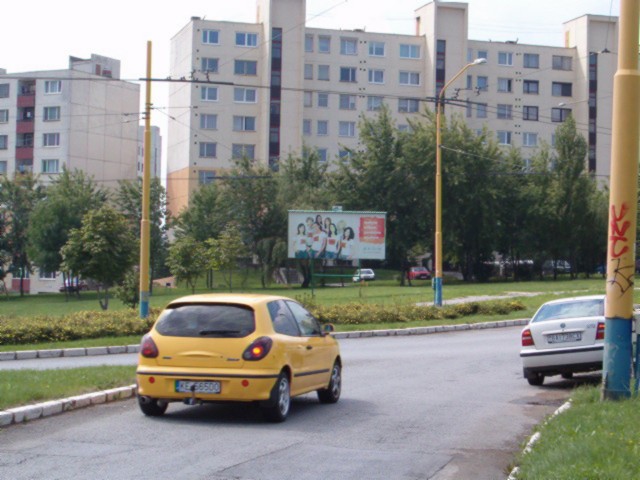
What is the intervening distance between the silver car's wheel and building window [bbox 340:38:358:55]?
8059 cm

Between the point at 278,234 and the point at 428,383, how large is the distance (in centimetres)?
5922

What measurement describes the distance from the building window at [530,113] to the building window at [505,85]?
2.43 m

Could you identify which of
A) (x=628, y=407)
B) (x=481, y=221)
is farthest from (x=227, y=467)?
(x=481, y=221)

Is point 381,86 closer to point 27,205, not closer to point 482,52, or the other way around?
point 482,52

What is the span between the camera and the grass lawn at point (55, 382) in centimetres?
1112

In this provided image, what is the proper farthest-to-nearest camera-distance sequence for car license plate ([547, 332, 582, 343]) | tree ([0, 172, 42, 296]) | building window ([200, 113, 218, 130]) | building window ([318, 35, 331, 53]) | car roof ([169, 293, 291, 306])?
1. building window ([318, 35, 331, 53])
2. building window ([200, 113, 218, 130])
3. tree ([0, 172, 42, 296])
4. car license plate ([547, 332, 582, 343])
5. car roof ([169, 293, 291, 306])

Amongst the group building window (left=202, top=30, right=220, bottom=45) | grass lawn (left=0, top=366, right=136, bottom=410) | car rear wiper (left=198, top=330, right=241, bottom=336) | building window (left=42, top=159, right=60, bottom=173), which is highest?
building window (left=202, top=30, right=220, bottom=45)

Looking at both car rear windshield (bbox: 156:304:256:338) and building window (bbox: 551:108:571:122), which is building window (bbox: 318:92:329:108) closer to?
building window (bbox: 551:108:571:122)

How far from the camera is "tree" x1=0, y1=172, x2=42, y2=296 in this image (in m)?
83.0

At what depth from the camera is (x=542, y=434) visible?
29.6 feet

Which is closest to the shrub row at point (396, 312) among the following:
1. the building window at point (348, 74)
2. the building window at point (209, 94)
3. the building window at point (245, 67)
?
the building window at point (209, 94)

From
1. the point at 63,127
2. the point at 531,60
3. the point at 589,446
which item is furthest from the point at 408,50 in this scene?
the point at 589,446

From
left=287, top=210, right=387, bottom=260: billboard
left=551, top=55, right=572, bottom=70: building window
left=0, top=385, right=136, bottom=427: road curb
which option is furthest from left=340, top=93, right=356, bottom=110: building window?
left=0, top=385, right=136, bottom=427: road curb

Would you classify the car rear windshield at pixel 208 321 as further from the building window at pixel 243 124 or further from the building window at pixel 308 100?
the building window at pixel 308 100
